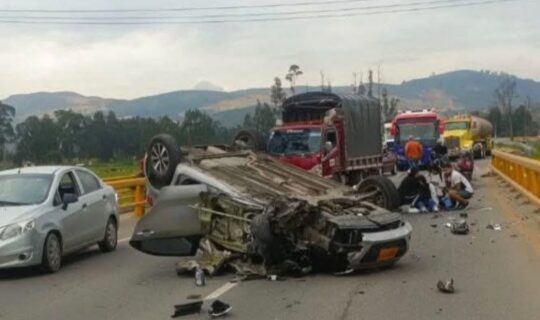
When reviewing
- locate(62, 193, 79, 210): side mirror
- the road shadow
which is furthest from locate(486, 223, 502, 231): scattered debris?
locate(62, 193, 79, 210): side mirror

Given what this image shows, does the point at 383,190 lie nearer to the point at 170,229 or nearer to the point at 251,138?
the point at 251,138

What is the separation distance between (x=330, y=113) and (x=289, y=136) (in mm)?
2266

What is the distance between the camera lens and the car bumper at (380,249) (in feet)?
33.5

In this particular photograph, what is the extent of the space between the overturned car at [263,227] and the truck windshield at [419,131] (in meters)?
25.4

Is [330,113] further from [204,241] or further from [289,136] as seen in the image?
[204,241]

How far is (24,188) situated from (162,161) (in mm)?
2214

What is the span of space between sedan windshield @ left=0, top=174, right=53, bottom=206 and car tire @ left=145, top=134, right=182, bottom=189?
165cm

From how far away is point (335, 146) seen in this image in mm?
21922

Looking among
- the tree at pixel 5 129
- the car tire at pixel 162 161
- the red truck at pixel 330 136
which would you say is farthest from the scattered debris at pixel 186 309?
the tree at pixel 5 129

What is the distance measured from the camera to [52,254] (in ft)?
Answer: 37.9

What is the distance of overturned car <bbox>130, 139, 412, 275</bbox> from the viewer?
10.3m

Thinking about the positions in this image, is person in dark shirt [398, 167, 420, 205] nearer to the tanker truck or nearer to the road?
the road

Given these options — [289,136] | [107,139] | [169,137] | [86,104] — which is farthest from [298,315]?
[86,104]

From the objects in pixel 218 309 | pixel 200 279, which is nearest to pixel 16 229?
pixel 200 279
